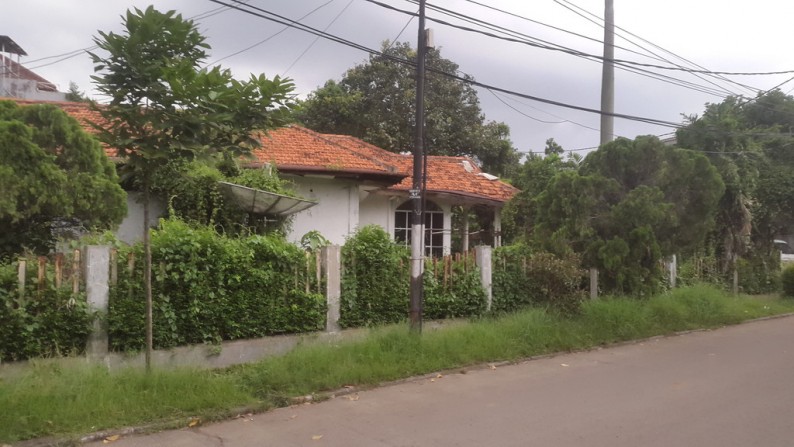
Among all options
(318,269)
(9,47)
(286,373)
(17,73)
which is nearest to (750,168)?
(318,269)

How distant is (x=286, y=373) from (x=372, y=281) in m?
2.66

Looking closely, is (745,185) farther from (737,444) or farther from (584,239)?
(737,444)

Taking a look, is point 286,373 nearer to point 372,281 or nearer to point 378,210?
point 372,281

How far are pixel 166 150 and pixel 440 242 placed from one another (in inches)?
429

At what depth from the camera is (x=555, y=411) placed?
20.3 ft

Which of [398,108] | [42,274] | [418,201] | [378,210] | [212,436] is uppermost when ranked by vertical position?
[398,108]

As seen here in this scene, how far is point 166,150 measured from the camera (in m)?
Result: 5.86

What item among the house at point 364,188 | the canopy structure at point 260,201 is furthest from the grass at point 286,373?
the house at point 364,188

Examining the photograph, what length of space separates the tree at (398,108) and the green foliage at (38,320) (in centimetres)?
1644

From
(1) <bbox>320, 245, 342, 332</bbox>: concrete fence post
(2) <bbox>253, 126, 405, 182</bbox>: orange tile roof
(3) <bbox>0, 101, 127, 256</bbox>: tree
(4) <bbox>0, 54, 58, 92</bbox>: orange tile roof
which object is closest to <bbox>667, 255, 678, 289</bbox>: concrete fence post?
(2) <bbox>253, 126, 405, 182</bbox>: orange tile roof

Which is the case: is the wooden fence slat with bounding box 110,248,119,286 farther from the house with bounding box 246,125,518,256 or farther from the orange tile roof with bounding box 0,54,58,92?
the orange tile roof with bounding box 0,54,58,92

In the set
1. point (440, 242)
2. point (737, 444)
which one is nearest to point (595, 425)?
point (737, 444)

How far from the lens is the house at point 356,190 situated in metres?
12.8

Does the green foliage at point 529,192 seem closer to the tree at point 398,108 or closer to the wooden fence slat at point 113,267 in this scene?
the tree at point 398,108
